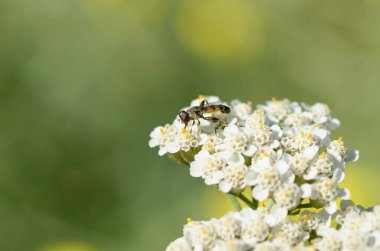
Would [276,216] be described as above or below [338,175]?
below

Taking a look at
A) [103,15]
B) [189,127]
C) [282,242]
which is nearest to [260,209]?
[282,242]

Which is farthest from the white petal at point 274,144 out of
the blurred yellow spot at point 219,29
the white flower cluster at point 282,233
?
the blurred yellow spot at point 219,29

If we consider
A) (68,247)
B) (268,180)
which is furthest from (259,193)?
(68,247)

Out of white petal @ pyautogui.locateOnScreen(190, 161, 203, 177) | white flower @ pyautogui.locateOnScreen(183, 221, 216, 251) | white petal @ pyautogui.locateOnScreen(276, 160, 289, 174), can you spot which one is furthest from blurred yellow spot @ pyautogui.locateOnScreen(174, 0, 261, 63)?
white flower @ pyautogui.locateOnScreen(183, 221, 216, 251)

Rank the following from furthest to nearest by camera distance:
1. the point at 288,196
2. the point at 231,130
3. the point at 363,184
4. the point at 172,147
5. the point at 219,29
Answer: the point at 219,29
the point at 363,184
the point at 172,147
the point at 231,130
the point at 288,196

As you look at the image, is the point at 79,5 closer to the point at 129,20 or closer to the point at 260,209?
the point at 129,20

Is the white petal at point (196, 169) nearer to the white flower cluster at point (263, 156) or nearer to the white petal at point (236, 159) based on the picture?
the white flower cluster at point (263, 156)

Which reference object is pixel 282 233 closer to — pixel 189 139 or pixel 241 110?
pixel 189 139
